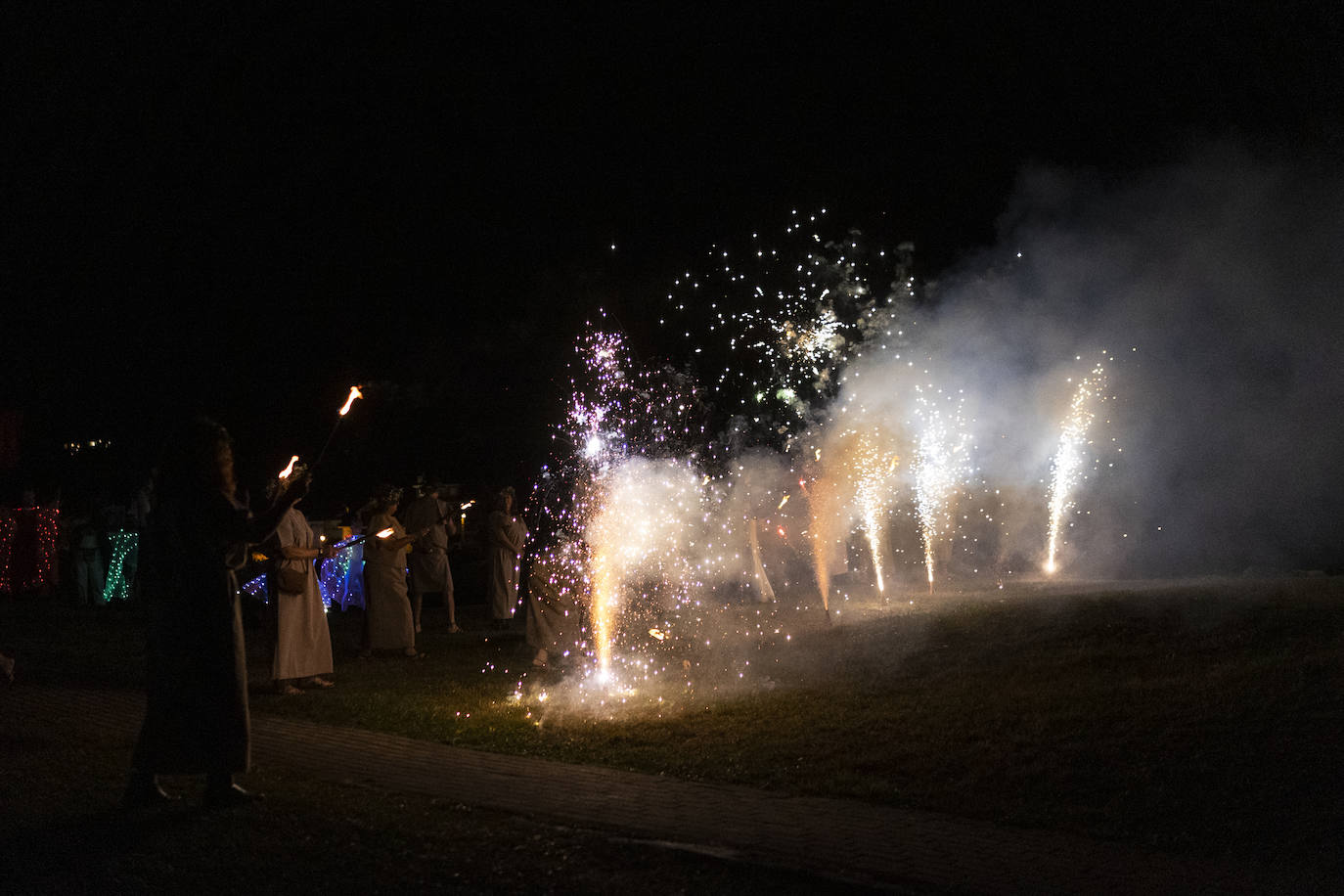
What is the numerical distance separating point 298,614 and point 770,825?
242 inches

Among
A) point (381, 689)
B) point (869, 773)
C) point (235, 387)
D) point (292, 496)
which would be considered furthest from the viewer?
point (235, 387)

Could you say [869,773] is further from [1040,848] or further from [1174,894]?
[1174,894]

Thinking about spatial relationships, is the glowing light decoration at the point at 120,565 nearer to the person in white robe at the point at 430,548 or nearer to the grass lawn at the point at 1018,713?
the person in white robe at the point at 430,548

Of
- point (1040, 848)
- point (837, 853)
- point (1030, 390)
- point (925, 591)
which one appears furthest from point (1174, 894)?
point (1030, 390)

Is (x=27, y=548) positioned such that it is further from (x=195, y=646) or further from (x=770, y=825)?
(x=770, y=825)

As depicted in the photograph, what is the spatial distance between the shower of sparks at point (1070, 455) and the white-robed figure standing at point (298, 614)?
1210 cm

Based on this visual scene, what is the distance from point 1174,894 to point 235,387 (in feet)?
79.7

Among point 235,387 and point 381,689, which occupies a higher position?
point 235,387

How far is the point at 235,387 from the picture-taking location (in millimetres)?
25781

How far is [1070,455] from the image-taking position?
19.6 meters

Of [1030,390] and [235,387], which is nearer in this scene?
[1030,390]

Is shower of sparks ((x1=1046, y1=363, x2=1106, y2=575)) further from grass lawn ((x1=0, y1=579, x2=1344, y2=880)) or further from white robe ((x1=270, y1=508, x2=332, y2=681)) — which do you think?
white robe ((x1=270, y1=508, x2=332, y2=681))

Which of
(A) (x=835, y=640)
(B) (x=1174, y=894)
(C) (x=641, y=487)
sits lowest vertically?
(B) (x=1174, y=894)

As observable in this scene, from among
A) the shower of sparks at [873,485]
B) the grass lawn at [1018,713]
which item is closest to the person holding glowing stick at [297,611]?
the grass lawn at [1018,713]
